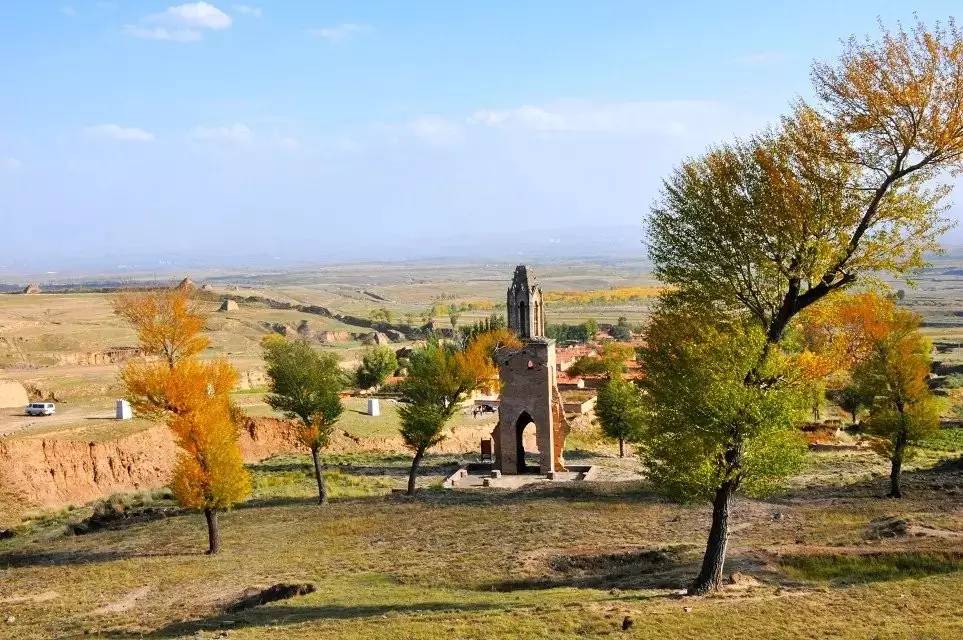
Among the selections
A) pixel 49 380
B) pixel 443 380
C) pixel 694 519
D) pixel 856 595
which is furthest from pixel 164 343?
pixel 856 595

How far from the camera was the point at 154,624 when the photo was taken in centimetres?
2133

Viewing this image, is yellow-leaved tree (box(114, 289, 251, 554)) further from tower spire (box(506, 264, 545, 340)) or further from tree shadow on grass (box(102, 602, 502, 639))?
tower spire (box(506, 264, 545, 340))

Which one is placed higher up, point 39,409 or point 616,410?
point 39,409

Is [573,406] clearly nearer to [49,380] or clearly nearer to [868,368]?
[868,368]

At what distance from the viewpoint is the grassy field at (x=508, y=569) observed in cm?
1778

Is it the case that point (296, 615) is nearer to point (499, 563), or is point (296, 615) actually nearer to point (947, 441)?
point (499, 563)

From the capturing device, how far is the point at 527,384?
1652 inches

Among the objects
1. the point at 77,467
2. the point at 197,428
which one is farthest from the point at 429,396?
the point at 77,467

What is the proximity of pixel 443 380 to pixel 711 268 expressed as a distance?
2046 centimetres

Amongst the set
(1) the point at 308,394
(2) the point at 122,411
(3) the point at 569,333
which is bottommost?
(3) the point at 569,333

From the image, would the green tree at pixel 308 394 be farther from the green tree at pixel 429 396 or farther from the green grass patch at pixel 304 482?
the green tree at pixel 429 396

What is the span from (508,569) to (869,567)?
9820 millimetres

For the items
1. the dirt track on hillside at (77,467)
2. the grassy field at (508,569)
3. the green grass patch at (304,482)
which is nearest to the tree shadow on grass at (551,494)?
the grassy field at (508,569)

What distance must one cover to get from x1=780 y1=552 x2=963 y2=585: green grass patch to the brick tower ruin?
20.6m
